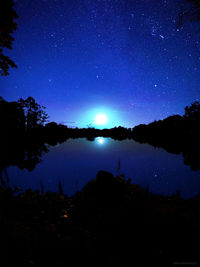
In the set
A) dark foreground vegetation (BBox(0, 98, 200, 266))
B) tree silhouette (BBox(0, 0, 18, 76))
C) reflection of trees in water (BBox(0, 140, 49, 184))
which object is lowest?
reflection of trees in water (BBox(0, 140, 49, 184))

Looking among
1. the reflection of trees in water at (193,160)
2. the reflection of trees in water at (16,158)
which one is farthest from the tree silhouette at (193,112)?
the reflection of trees in water at (16,158)

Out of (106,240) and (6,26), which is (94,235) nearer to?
(106,240)

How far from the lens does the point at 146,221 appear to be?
335 centimetres

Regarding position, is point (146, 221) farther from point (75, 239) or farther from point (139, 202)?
point (75, 239)

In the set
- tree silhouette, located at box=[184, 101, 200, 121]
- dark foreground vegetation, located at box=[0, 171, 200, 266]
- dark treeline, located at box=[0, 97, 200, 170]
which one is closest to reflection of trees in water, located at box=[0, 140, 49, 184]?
dark treeline, located at box=[0, 97, 200, 170]

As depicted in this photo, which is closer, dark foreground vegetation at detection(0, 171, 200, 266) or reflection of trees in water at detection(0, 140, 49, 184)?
dark foreground vegetation at detection(0, 171, 200, 266)

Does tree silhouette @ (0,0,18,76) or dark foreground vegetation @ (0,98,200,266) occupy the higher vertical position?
tree silhouette @ (0,0,18,76)

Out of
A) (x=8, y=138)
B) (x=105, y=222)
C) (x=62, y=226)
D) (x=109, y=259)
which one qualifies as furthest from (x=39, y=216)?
(x=8, y=138)

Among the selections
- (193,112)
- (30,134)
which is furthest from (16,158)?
(193,112)

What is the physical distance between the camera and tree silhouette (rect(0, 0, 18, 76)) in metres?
4.41

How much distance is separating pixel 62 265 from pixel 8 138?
3982cm

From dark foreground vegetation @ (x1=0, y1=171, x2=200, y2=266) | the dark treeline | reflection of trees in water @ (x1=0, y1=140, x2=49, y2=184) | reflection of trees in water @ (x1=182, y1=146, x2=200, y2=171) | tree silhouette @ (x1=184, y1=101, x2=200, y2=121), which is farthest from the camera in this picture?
tree silhouette @ (x1=184, y1=101, x2=200, y2=121)

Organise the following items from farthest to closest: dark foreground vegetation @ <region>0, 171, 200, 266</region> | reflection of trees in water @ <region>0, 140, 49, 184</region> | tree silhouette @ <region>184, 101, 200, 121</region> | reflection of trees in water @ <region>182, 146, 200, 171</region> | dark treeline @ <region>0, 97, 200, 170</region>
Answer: tree silhouette @ <region>184, 101, 200, 121</region>, dark treeline @ <region>0, 97, 200, 170</region>, reflection of trees in water @ <region>182, 146, 200, 171</region>, reflection of trees in water @ <region>0, 140, 49, 184</region>, dark foreground vegetation @ <region>0, 171, 200, 266</region>

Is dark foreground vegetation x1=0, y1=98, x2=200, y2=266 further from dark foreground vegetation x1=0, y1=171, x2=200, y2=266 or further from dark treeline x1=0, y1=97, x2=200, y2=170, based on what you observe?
dark treeline x1=0, y1=97, x2=200, y2=170
